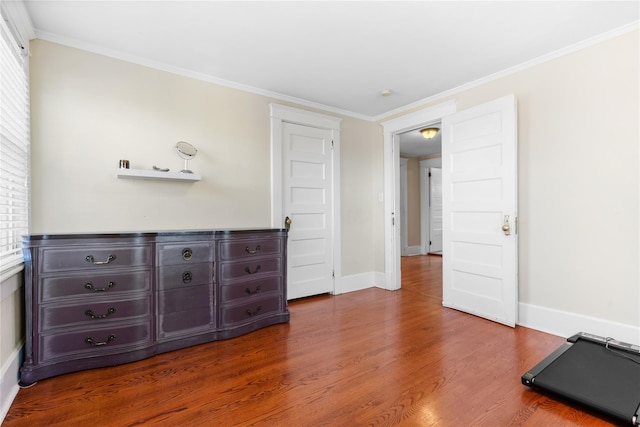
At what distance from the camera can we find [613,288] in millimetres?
2436

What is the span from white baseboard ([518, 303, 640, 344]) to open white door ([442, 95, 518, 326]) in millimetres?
146

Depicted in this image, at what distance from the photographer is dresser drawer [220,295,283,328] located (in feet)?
8.56

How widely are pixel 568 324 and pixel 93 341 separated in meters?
3.60

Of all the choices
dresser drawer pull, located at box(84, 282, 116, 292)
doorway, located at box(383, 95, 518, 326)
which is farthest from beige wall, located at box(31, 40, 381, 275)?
doorway, located at box(383, 95, 518, 326)

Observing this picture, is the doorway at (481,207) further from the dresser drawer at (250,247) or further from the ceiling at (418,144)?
the ceiling at (418,144)

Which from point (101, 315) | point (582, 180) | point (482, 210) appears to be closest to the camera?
point (101, 315)

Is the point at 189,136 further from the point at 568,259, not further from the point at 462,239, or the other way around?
the point at 568,259

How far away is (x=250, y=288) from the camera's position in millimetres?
2768

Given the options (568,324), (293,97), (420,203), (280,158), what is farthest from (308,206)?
(420,203)

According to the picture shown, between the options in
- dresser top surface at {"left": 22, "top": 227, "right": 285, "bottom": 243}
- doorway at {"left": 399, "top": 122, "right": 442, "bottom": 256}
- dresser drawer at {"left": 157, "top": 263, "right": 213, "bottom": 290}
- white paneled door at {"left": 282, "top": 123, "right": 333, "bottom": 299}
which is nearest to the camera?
dresser top surface at {"left": 22, "top": 227, "right": 285, "bottom": 243}

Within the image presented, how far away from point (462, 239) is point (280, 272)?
6.23 feet

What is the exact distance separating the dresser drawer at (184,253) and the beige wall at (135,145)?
0.57 metres

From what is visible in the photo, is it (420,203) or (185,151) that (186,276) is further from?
(420,203)

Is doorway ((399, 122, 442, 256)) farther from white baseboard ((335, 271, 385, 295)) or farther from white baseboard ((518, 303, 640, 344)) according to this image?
white baseboard ((518, 303, 640, 344))
